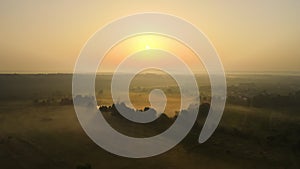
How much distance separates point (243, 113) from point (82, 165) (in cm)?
2592

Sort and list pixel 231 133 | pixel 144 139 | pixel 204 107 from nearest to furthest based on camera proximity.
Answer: pixel 144 139
pixel 231 133
pixel 204 107

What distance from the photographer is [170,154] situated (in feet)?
76.0

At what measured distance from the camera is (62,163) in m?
20.8

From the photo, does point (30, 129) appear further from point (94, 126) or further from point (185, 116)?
point (185, 116)

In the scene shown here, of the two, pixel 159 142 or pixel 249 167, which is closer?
pixel 249 167

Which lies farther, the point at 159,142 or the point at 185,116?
the point at 185,116

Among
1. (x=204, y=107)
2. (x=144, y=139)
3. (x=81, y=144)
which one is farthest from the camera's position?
(x=204, y=107)

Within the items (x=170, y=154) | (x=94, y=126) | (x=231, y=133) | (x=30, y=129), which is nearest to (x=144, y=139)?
(x=170, y=154)

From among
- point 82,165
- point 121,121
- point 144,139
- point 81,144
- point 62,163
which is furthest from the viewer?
point 121,121

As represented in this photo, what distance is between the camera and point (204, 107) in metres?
38.6

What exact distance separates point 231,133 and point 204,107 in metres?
9.21

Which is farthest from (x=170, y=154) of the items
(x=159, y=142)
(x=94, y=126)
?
(x=94, y=126)

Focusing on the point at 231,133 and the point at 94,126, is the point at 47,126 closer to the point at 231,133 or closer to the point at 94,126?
the point at 94,126

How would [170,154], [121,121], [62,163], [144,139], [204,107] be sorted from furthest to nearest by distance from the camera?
[204,107] < [121,121] < [144,139] < [170,154] < [62,163]
